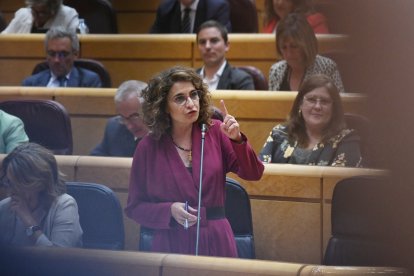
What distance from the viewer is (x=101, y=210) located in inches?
107

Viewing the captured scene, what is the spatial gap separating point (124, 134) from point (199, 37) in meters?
0.99

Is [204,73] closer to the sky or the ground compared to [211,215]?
closer to the sky

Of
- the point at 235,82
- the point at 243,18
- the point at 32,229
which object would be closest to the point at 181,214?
the point at 32,229

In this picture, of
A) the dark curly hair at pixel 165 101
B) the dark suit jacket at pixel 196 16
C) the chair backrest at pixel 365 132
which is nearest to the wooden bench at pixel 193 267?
the chair backrest at pixel 365 132

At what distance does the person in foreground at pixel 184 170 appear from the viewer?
2301 mm

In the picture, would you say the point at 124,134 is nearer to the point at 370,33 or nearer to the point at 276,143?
the point at 276,143

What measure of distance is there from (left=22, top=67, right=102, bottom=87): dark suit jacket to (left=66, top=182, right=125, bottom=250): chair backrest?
6.11ft

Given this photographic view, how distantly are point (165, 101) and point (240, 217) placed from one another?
573 mm

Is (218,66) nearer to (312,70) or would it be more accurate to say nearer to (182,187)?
(312,70)

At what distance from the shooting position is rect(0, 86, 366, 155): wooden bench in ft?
12.4

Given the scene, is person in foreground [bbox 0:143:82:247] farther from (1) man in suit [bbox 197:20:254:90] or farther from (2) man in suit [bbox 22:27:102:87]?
(2) man in suit [bbox 22:27:102:87]

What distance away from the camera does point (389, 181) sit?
1.09 ft

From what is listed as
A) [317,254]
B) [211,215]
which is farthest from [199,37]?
[211,215]

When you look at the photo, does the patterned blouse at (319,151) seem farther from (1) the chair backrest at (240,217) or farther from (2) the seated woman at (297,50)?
(2) the seated woman at (297,50)
